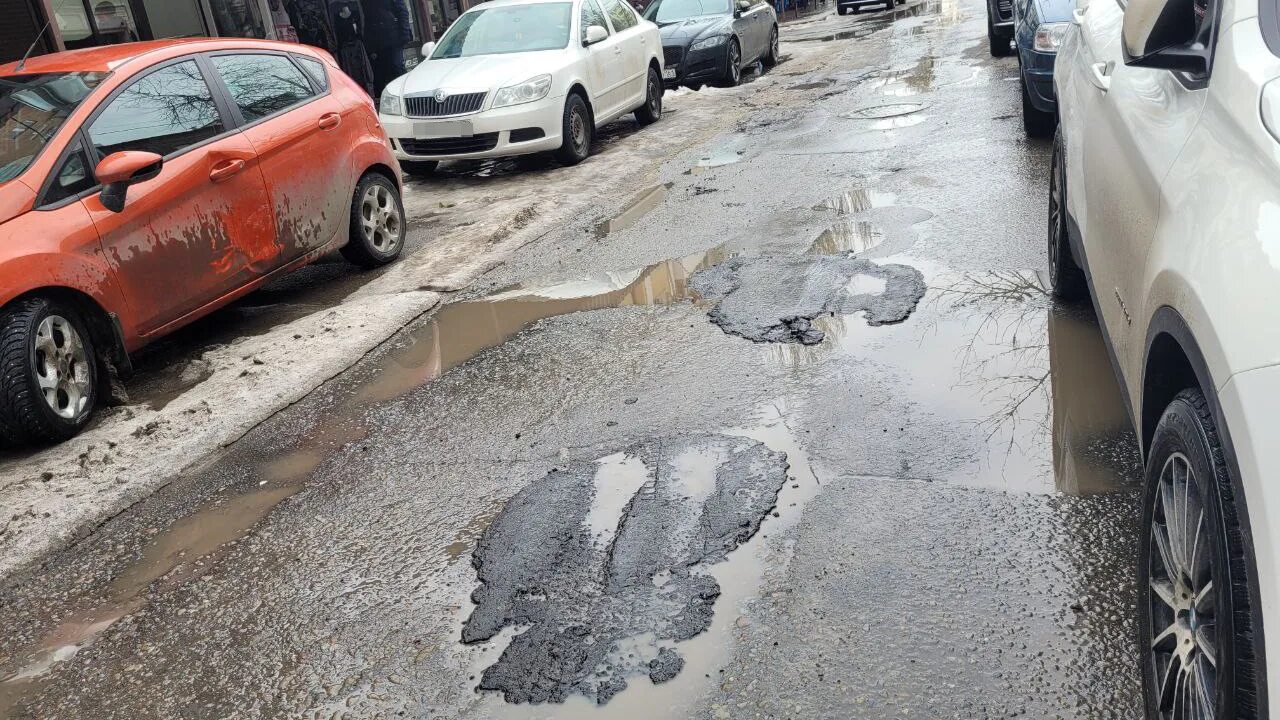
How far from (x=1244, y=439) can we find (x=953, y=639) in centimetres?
138

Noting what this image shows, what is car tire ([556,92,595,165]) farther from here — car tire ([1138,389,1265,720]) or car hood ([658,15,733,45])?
car tire ([1138,389,1265,720])

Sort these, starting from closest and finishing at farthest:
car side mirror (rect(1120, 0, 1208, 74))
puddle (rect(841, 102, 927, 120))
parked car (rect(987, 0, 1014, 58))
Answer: car side mirror (rect(1120, 0, 1208, 74))
puddle (rect(841, 102, 927, 120))
parked car (rect(987, 0, 1014, 58))

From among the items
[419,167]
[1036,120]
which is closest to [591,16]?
[419,167]

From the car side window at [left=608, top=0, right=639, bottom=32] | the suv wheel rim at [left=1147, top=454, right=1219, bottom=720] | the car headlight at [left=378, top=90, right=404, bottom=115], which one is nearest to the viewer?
the suv wheel rim at [left=1147, top=454, right=1219, bottom=720]

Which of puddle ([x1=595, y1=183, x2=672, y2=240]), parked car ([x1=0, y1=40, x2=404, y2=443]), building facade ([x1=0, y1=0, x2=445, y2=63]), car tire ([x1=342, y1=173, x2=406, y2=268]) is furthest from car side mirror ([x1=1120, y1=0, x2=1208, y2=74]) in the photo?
building facade ([x1=0, y1=0, x2=445, y2=63])

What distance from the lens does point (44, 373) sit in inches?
208

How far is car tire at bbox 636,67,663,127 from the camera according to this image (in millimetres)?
13867

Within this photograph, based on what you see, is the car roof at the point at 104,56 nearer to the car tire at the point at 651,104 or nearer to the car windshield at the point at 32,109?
the car windshield at the point at 32,109

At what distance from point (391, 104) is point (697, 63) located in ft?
21.6

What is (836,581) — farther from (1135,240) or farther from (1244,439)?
(1244,439)

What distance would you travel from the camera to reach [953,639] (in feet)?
10.1

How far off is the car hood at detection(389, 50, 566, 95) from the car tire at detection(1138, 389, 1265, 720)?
925 centimetres

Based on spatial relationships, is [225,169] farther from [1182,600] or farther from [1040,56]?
[1040,56]

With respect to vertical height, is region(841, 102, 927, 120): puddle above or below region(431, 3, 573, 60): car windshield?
below
